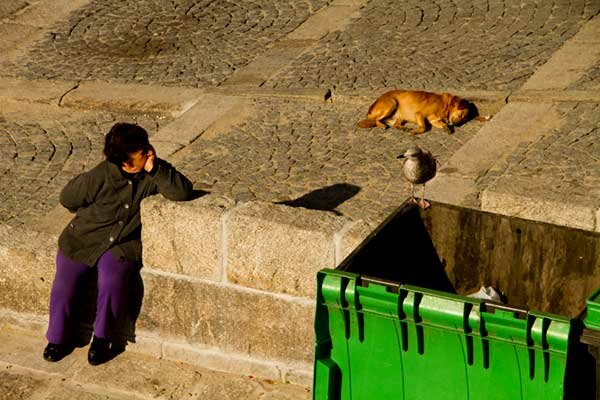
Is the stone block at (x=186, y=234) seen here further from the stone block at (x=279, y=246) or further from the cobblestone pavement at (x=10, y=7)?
the cobblestone pavement at (x=10, y=7)

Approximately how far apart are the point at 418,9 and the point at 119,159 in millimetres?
5680

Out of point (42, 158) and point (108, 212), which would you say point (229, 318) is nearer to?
point (108, 212)

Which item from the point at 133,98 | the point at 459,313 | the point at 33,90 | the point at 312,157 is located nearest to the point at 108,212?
the point at 312,157

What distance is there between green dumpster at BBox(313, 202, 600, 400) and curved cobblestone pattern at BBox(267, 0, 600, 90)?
416 cm

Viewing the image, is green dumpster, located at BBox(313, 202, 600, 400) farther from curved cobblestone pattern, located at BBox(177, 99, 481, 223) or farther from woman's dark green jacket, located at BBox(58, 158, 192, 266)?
curved cobblestone pattern, located at BBox(177, 99, 481, 223)

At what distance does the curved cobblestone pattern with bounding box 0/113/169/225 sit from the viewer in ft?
25.2

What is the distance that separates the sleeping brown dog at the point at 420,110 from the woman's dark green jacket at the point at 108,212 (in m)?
2.83

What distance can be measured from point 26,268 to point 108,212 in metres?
0.61

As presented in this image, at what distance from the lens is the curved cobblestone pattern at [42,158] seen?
302 inches

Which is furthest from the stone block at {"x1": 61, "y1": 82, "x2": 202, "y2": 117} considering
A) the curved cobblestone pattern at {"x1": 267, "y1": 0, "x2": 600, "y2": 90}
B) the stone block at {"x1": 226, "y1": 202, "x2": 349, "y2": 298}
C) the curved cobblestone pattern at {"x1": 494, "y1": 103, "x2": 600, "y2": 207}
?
the stone block at {"x1": 226, "y1": 202, "x2": 349, "y2": 298}

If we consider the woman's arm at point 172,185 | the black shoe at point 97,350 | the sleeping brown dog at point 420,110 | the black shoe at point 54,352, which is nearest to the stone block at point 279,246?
the woman's arm at point 172,185

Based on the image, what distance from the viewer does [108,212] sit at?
240 inches

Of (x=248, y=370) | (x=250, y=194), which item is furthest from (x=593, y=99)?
(x=248, y=370)

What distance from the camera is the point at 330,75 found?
9648 mm
